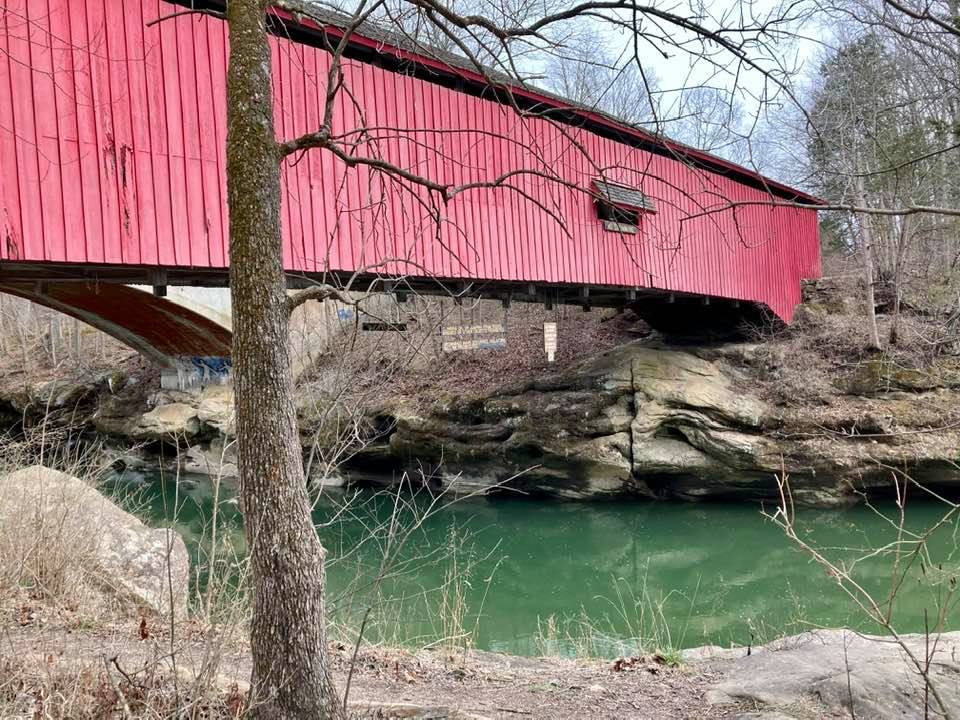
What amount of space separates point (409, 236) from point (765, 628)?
4733mm

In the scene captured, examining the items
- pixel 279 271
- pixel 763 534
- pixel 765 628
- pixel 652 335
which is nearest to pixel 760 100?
pixel 279 271

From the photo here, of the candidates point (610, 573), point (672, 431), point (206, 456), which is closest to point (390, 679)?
point (610, 573)

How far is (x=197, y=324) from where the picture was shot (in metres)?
13.8

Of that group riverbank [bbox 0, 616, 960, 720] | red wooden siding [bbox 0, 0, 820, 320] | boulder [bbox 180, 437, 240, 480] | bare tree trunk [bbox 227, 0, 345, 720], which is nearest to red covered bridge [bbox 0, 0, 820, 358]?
red wooden siding [bbox 0, 0, 820, 320]

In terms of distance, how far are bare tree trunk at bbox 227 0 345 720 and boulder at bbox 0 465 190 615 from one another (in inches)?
73.9

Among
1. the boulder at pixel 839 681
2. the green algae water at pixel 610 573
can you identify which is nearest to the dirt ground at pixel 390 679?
the boulder at pixel 839 681

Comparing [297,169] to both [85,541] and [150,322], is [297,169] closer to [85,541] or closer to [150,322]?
[85,541]

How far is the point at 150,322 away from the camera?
1412 cm

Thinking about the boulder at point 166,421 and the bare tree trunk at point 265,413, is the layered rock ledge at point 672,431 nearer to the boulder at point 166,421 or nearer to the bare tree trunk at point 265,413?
the boulder at point 166,421

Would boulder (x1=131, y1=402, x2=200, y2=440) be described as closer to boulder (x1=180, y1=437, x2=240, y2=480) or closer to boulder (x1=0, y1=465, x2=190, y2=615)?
boulder (x1=180, y1=437, x2=240, y2=480)

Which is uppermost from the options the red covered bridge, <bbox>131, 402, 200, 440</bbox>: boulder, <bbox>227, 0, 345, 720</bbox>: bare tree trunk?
the red covered bridge

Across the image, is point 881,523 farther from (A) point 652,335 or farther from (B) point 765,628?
(A) point 652,335

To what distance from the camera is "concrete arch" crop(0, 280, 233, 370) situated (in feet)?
37.5

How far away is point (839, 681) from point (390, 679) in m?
2.03
